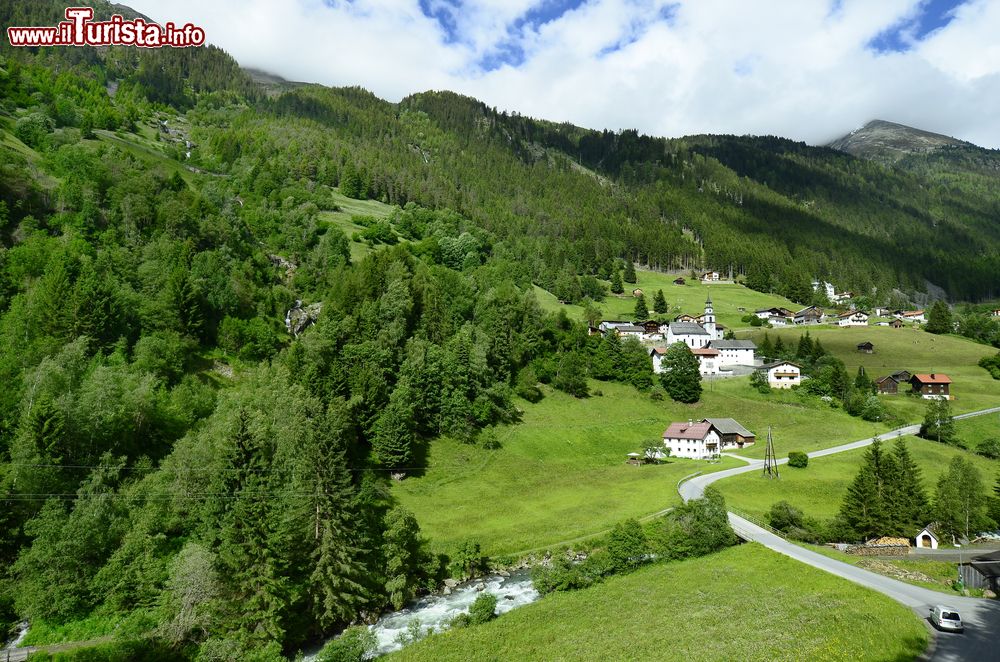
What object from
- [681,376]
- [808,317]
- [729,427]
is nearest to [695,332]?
[681,376]

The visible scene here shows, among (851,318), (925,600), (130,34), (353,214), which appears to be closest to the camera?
(925,600)

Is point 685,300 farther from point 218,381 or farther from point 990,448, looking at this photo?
point 218,381

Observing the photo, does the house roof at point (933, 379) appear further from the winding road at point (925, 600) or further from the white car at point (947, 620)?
the white car at point (947, 620)

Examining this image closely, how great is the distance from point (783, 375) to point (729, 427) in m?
28.5

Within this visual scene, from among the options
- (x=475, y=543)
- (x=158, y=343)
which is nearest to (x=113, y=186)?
(x=158, y=343)

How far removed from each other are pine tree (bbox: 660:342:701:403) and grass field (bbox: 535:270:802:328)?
34.5 metres

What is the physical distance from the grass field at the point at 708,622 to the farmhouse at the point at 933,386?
Answer: 82.6 m

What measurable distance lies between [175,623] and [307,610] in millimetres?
8118

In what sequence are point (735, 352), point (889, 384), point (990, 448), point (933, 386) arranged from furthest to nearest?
point (735, 352) < point (889, 384) < point (933, 386) < point (990, 448)

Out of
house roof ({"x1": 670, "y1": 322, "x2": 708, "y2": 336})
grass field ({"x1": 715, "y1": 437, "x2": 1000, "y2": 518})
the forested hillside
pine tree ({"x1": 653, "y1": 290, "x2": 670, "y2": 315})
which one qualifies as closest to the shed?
grass field ({"x1": 715, "y1": 437, "x2": 1000, "y2": 518})

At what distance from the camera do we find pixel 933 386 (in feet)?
320

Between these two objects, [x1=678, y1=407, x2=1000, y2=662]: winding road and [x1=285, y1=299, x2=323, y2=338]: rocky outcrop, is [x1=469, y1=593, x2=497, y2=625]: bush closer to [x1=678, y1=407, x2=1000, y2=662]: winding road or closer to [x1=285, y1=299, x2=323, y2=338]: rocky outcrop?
[x1=678, y1=407, x2=1000, y2=662]: winding road

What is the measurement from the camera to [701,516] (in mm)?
45125

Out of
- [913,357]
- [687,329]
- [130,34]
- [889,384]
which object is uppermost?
[130,34]
